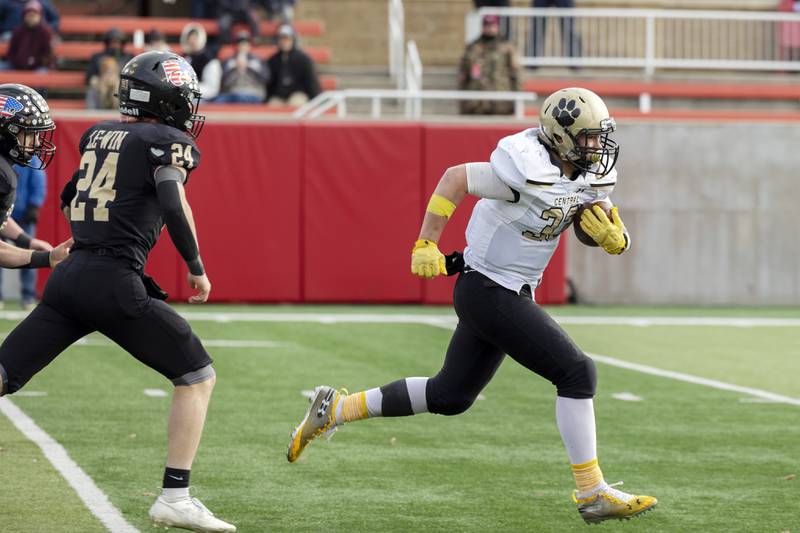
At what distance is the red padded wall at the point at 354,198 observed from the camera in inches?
653

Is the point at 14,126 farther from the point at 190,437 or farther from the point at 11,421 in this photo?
the point at 11,421

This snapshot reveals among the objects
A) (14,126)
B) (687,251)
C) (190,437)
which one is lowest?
(687,251)

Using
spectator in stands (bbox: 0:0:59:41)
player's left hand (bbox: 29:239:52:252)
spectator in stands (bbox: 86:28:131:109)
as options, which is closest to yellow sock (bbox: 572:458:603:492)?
player's left hand (bbox: 29:239:52:252)

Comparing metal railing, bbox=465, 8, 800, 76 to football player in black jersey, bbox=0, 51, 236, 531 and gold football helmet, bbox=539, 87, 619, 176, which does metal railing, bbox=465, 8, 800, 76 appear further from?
football player in black jersey, bbox=0, 51, 236, 531

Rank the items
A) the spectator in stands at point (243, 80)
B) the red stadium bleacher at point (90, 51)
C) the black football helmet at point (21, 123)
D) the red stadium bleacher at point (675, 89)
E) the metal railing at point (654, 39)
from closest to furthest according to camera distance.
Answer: the black football helmet at point (21, 123) → the spectator in stands at point (243, 80) → the red stadium bleacher at point (90, 51) → the red stadium bleacher at point (675, 89) → the metal railing at point (654, 39)

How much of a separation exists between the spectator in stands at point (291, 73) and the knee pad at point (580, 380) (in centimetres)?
1271

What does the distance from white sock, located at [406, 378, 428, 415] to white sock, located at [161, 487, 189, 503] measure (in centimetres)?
127

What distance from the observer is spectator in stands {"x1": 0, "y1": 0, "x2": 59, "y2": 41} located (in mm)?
19766

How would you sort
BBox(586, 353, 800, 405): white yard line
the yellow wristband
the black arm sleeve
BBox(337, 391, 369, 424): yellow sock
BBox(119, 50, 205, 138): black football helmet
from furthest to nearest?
BBox(586, 353, 800, 405): white yard line, BBox(337, 391, 369, 424): yellow sock, the yellow wristband, BBox(119, 50, 205, 138): black football helmet, the black arm sleeve

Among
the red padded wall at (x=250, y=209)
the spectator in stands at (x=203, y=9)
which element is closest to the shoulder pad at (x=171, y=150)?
the red padded wall at (x=250, y=209)

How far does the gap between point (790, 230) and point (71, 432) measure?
41.4ft

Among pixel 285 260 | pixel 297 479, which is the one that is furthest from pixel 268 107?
pixel 297 479

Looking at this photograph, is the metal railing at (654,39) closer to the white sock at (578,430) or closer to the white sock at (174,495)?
the white sock at (578,430)

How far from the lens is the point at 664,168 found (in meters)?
17.9
